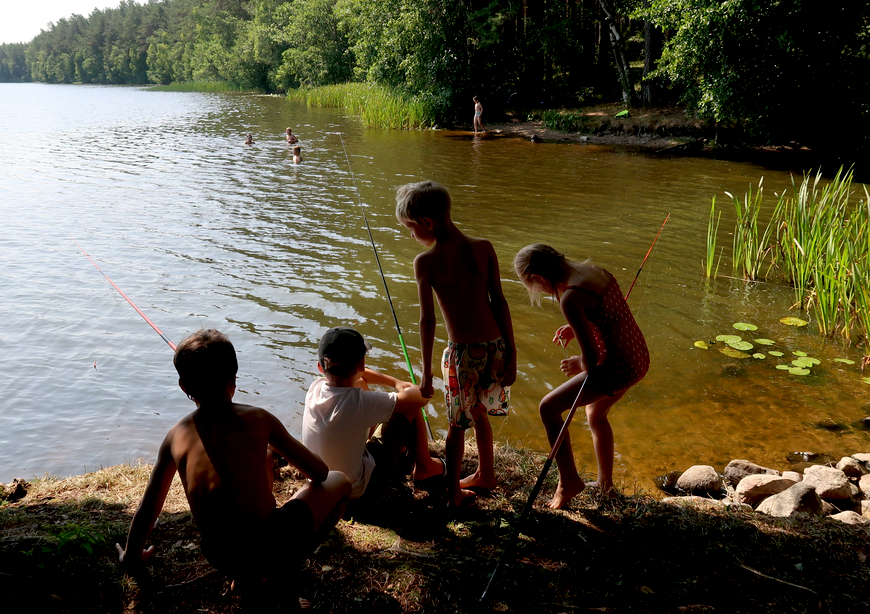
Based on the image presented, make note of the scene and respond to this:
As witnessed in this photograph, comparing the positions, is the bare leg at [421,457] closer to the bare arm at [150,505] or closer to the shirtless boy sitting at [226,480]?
the shirtless boy sitting at [226,480]

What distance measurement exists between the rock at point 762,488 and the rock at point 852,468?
25.4 inches

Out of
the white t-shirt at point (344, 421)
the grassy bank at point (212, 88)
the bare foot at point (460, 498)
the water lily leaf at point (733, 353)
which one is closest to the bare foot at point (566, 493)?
the bare foot at point (460, 498)

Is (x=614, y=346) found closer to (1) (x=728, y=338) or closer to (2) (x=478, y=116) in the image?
(1) (x=728, y=338)

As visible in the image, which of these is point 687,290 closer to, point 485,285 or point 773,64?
point 485,285

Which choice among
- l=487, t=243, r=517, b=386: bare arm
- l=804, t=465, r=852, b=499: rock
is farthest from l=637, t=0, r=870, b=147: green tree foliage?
l=487, t=243, r=517, b=386: bare arm

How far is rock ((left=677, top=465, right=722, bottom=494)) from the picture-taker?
369cm

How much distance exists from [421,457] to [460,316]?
0.83 m

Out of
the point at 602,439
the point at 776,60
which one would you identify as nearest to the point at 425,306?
the point at 602,439

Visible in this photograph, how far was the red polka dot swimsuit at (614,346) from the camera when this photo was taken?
8.95ft

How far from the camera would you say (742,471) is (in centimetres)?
381

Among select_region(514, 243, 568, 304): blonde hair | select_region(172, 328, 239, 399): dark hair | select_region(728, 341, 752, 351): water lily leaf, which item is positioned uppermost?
select_region(514, 243, 568, 304): blonde hair

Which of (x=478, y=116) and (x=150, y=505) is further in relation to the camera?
(x=478, y=116)

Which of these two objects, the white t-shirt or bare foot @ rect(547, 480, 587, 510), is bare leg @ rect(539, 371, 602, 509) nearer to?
bare foot @ rect(547, 480, 587, 510)

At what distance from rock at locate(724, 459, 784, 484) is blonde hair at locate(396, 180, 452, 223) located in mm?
2612
